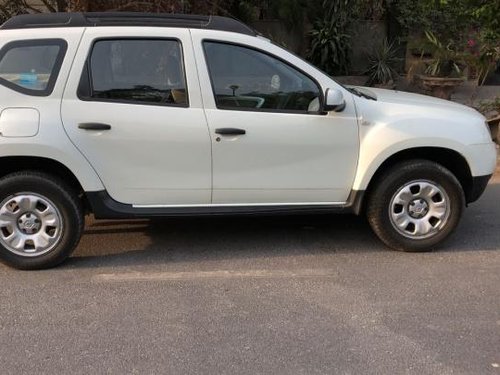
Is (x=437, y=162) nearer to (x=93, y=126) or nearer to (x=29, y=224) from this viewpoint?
(x=93, y=126)

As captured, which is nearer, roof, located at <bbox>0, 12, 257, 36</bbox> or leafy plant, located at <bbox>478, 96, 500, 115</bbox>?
roof, located at <bbox>0, 12, 257, 36</bbox>

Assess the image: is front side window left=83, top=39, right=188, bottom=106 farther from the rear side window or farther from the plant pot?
the plant pot

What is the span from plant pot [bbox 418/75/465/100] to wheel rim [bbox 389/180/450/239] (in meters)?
6.12

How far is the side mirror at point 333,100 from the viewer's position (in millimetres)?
4516

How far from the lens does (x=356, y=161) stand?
15.5 ft

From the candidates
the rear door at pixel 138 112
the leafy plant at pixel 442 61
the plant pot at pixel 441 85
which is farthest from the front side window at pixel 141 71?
the leafy plant at pixel 442 61

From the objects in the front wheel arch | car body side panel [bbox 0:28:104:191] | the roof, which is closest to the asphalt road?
the front wheel arch

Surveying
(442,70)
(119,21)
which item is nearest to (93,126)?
(119,21)

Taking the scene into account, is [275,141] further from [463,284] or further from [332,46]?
[332,46]

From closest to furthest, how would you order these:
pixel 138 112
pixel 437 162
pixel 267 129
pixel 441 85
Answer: pixel 138 112, pixel 267 129, pixel 437 162, pixel 441 85

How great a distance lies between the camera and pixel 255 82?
15.2 ft

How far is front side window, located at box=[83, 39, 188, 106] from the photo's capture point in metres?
4.48

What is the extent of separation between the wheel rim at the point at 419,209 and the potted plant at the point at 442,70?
241 inches

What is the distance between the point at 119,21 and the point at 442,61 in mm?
7887
